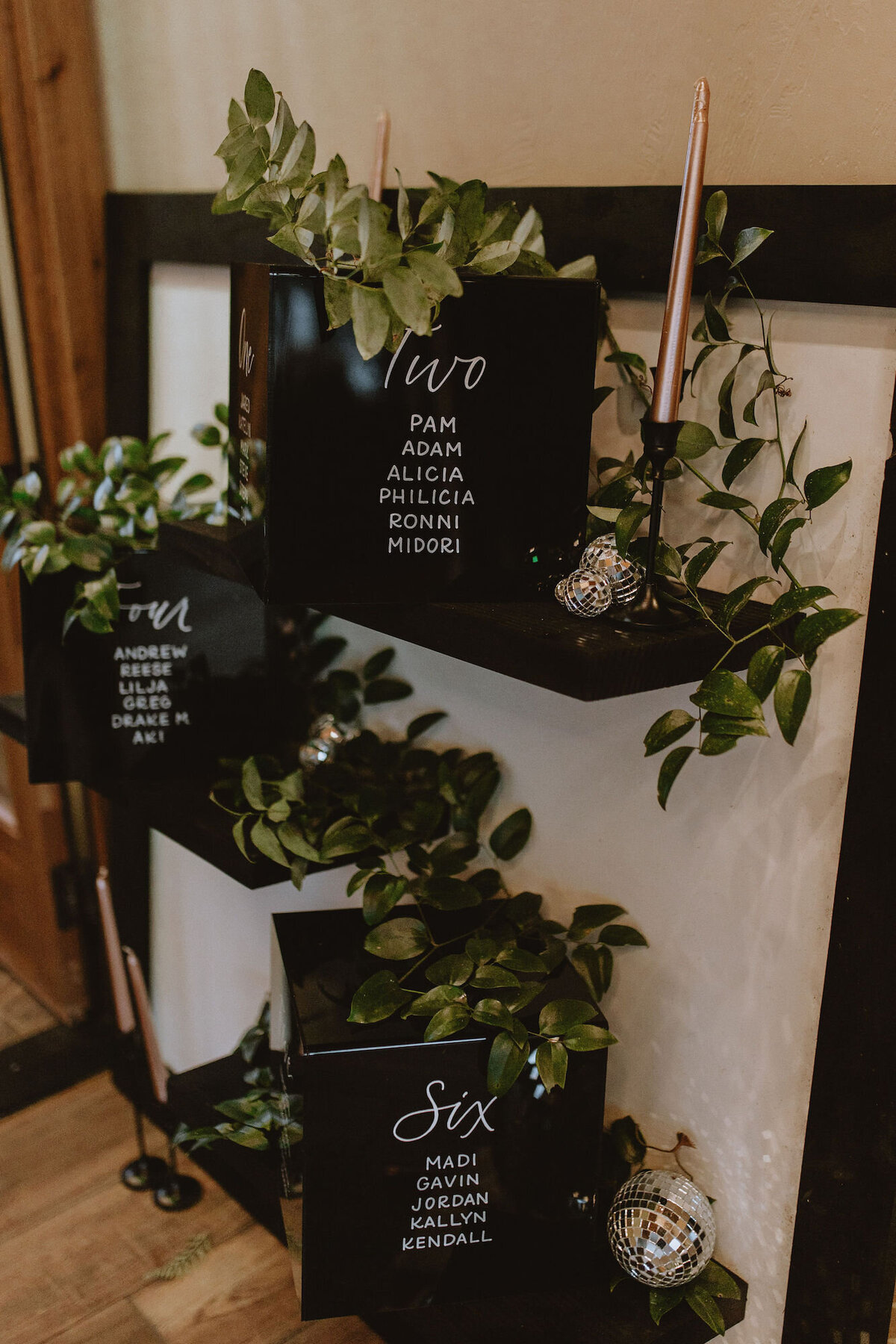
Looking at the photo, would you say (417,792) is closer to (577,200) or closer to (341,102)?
(577,200)

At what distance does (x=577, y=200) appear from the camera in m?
0.93

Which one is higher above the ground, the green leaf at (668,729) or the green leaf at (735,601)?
the green leaf at (735,601)

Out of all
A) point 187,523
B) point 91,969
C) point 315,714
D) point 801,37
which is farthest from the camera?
point 91,969

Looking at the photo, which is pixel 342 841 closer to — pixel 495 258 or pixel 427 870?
pixel 427 870

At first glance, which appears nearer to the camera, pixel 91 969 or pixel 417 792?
pixel 417 792

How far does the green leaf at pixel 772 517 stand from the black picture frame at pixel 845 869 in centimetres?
7

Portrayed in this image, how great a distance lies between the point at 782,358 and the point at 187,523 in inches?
24.4

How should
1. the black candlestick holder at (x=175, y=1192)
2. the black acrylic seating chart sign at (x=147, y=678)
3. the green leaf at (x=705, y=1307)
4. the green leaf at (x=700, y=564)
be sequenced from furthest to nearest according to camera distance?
the black candlestick holder at (x=175, y=1192)
the black acrylic seating chart sign at (x=147, y=678)
the green leaf at (x=705, y=1307)
the green leaf at (x=700, y=564)

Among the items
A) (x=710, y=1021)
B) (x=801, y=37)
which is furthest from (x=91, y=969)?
(x=801, y=37)

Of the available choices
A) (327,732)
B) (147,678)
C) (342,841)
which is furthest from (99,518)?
(342,841)

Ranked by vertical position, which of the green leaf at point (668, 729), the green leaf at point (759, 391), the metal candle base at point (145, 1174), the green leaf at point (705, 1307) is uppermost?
the green leaf at point (759, 391)

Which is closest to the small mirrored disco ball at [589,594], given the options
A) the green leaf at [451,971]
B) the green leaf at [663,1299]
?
the green leaf at [451,971]

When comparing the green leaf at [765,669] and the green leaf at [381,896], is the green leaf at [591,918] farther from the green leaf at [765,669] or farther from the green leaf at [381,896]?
the green leaf at [765,669]

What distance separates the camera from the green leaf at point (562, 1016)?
871 millimetres
